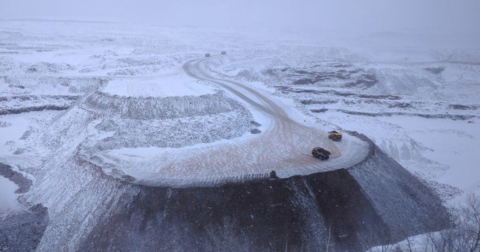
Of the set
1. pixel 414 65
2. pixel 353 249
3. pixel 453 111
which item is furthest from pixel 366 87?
pixel 353 249

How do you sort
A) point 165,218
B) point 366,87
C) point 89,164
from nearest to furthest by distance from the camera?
point 165,218, point 89,164, point 366,87

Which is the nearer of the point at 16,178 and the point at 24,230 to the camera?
the point at 24,230

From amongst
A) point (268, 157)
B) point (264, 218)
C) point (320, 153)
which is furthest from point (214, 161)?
point (320, 153)

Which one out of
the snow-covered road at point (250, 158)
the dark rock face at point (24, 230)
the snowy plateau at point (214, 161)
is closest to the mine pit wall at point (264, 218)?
the snowy plateau at point (214, 161)

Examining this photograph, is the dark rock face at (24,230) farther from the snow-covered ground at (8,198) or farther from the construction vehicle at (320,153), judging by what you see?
the construction vehicle at (320,153)

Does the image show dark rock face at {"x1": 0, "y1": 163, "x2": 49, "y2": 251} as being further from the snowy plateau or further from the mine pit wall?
the mine pit wall

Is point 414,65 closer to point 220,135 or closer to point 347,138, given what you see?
point 347,138

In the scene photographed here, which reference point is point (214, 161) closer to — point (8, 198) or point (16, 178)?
point (8, 198)

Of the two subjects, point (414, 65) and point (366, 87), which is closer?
point (366, 87)
